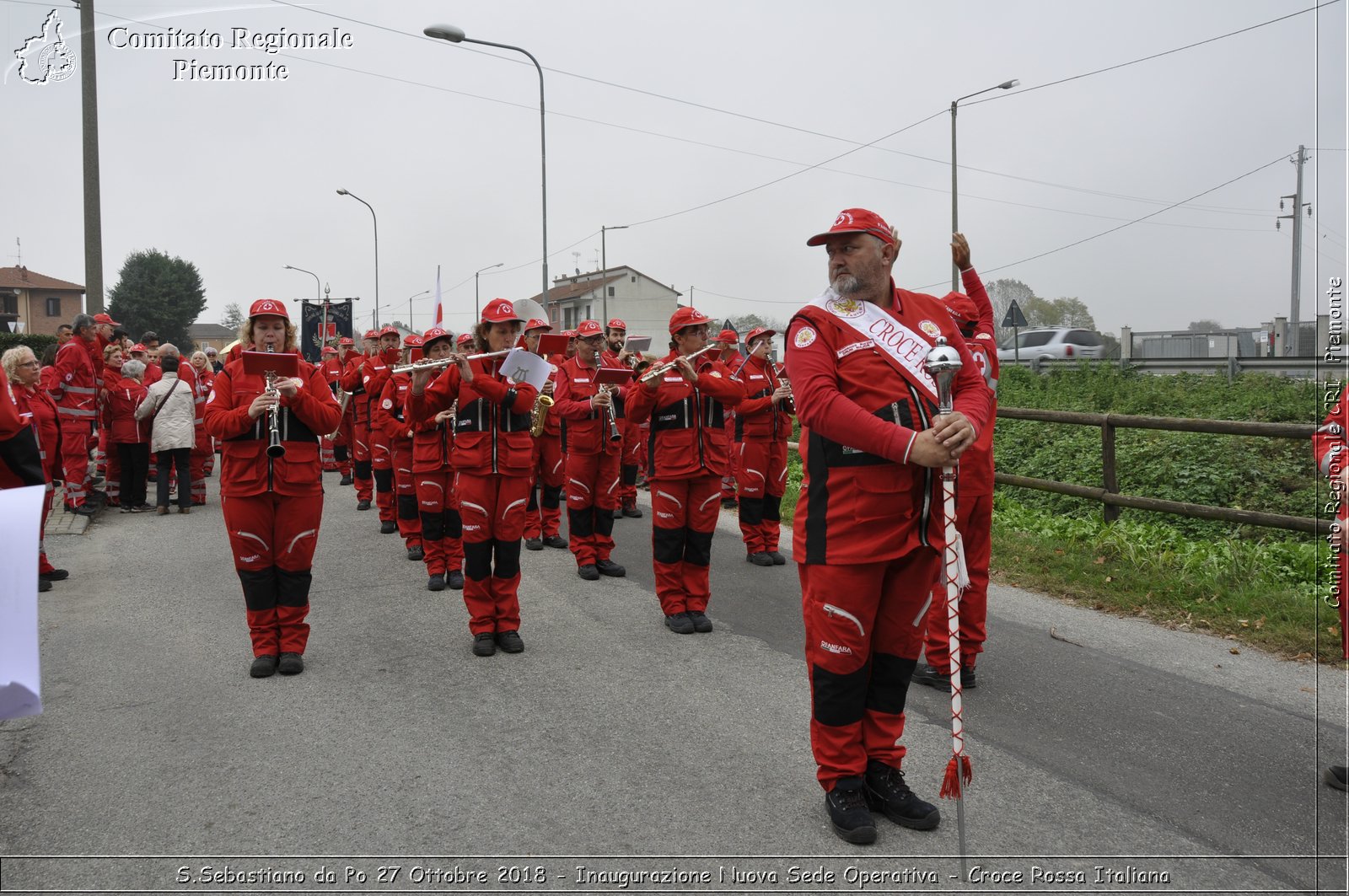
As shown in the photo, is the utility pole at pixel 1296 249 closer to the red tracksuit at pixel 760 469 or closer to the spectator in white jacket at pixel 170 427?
the red tracksuit at pixel 760 469

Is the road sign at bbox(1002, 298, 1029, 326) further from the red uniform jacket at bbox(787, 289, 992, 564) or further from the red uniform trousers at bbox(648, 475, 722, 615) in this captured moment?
the red uniform jacket at bbox(787, 289, 992, 564)

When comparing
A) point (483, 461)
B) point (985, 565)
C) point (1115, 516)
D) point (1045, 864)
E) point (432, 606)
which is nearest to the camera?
point (1045, 864)

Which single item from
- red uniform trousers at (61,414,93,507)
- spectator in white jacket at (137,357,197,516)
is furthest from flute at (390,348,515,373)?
spectator in white jacket at (137,357,197,516)

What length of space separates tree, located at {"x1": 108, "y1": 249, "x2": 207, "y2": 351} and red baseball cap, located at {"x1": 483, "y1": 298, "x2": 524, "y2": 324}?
7407cm

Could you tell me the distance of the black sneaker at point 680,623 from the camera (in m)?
6.68

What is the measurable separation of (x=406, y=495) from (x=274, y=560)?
3929mm

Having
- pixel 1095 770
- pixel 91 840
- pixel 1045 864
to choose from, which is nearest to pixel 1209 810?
pixel 1095 770

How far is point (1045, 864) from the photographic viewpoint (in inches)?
136

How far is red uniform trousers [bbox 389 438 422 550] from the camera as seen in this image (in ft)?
32.2

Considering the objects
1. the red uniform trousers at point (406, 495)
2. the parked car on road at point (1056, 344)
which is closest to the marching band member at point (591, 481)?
the red uniform trousers at point (406, 495)

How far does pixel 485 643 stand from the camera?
20.4 ft

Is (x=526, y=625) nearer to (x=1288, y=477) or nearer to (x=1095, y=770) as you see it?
(x=1095, y=770)

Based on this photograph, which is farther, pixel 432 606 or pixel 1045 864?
pixel 432 606

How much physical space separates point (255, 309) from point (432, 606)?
2.82 metres
